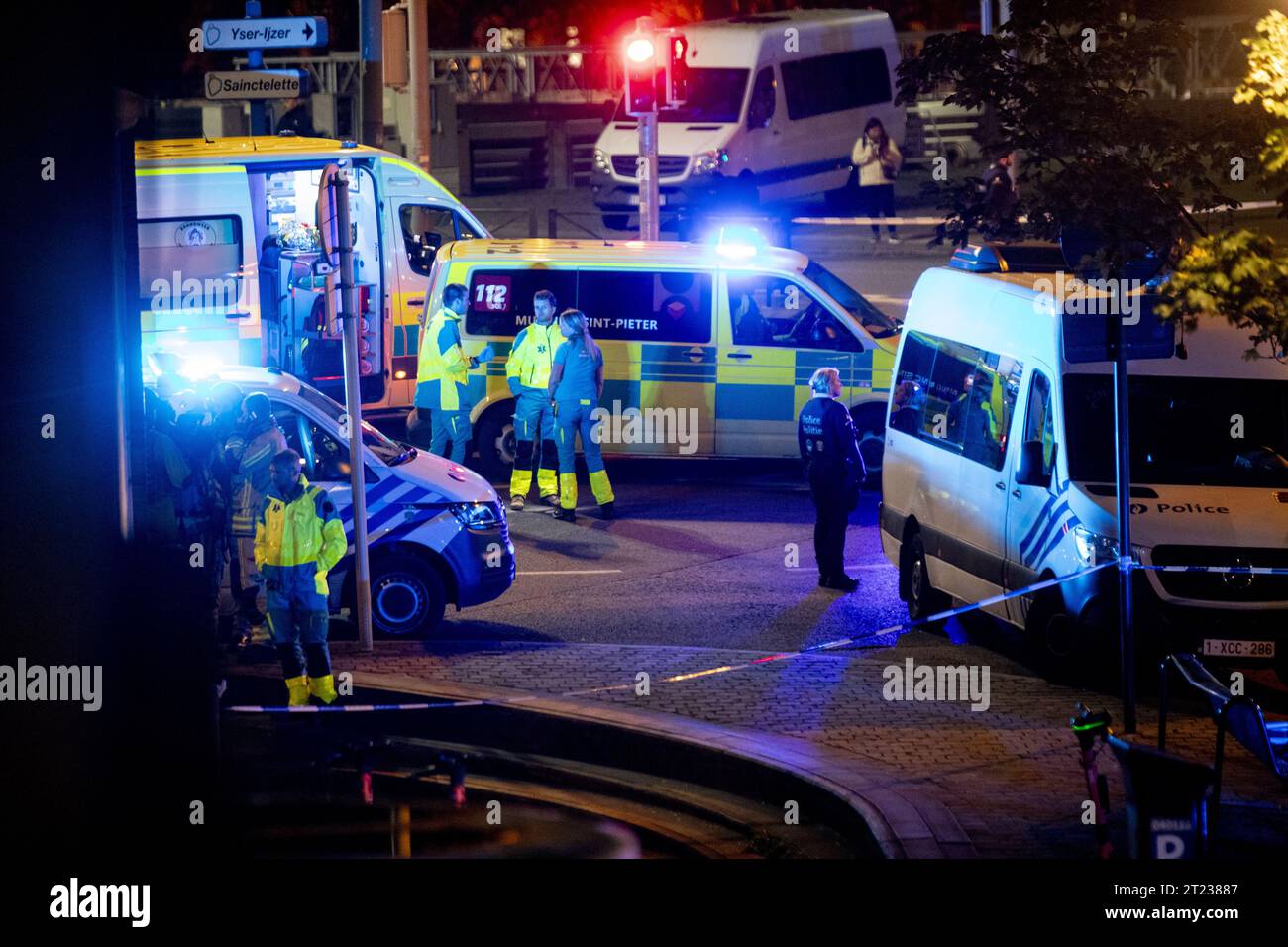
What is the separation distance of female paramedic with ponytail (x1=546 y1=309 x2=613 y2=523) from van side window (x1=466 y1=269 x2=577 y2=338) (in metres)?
1.59

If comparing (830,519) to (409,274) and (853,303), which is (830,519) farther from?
(409,274)

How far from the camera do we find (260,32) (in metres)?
13.4

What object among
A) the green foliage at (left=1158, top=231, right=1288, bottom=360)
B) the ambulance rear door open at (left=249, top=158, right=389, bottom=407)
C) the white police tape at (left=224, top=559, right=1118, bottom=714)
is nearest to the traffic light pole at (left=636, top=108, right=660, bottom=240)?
the ambulance rear door open at (left=249, top=158, right=389, bottom=407)

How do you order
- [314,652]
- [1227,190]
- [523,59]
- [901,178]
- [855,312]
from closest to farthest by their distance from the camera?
1. [314,652]
2. [855,312]
3. [1227,190]
4. [901,178]
5. [523,59]

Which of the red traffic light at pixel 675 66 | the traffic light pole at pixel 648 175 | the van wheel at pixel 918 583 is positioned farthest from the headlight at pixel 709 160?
the van wheel at pixel 918 583

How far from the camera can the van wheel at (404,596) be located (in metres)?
12.5

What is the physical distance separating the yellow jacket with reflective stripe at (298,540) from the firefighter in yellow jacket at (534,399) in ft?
18.2

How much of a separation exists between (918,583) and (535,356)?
4.55 metres

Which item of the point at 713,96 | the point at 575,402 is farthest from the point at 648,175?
the point at 713,96

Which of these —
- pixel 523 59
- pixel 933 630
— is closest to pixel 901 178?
pixel 523 59

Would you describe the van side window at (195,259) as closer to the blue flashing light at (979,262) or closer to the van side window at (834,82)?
the blue flashing light at (979,262)
